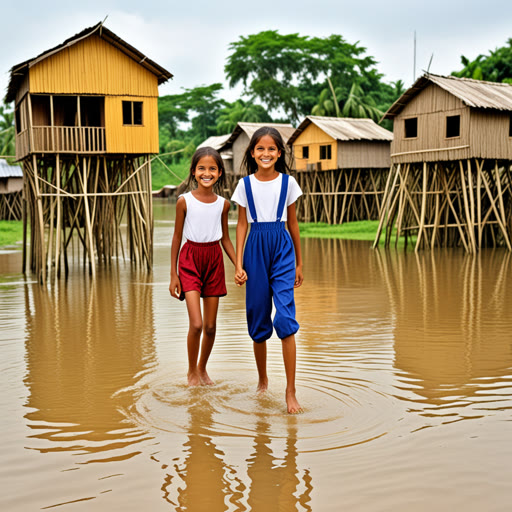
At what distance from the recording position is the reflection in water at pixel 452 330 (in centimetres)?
657

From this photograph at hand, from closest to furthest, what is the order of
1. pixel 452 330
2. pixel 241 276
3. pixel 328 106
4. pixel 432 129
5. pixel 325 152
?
pixel 241 276, pixel 452 330, pixel 432 129, pixel 325 152, pixel 328 106

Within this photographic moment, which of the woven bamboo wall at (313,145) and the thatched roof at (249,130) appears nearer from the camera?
the woven bamboo wall at (313,145)

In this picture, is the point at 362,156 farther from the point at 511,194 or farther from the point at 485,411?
the point at 485,411

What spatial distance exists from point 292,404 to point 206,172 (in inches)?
84.2

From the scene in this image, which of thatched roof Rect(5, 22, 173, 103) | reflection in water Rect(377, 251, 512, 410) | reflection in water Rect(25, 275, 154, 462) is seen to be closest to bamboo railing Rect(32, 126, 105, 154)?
thatched roof Rect(5, 22, 173, 103)

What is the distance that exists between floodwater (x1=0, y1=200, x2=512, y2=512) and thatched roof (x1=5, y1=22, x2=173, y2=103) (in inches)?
291

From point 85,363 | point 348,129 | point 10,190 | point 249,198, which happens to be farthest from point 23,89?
point 10,190

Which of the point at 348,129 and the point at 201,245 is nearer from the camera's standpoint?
the point at 201,245

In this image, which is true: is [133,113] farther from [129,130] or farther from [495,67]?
[495,67]

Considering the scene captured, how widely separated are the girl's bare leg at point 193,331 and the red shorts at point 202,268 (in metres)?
0.10

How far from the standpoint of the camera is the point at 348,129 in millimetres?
37219

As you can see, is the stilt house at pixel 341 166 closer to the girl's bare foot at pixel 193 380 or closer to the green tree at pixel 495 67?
the green tree at pixel 495 67

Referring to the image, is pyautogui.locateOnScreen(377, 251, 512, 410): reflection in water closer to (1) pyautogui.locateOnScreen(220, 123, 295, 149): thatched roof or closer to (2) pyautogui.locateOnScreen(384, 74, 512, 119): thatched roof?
(2) pyautogui.locateOnScreen(384, 74, 512, 119): thatched roof

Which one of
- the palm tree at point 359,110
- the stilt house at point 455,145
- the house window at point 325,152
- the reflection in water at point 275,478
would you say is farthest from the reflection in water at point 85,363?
the palm tree at point 359,110
